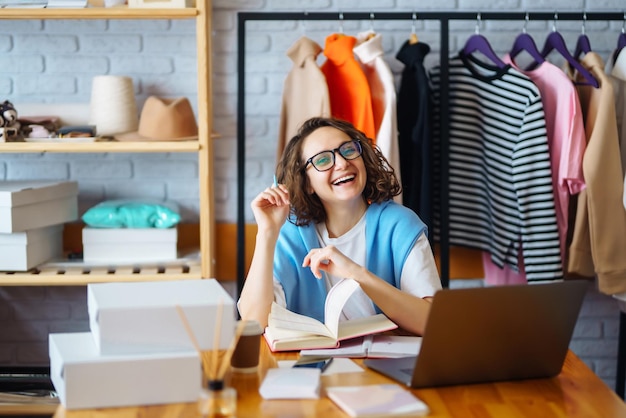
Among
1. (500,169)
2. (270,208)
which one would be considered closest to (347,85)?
(500,169)

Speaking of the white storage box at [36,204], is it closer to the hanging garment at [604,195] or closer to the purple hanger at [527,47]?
the purple hanger at [527,47]

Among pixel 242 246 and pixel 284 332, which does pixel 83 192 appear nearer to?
pixel 242 246

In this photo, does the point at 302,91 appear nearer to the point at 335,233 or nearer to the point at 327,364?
the point at 335,233

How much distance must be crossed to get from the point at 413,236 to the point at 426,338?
679 millimetres

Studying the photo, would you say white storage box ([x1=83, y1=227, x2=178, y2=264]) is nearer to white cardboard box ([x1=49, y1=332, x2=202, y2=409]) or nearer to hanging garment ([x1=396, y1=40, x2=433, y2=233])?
hanging garment ([x1=396, y1=40, x2=433, y2=233])

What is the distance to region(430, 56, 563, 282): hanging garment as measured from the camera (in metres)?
2.94

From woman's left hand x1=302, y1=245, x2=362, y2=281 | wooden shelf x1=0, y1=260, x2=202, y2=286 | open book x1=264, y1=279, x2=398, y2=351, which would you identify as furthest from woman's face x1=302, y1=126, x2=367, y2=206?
wooden shelf x1=0, y1=260, x2=202, y2=286

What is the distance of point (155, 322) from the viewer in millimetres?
1479

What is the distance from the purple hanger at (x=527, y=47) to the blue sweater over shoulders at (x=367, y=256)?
1117 millimetres

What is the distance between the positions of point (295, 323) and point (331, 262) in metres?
0.17

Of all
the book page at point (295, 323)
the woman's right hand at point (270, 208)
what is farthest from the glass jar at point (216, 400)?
the woman's right hand at point (270, 208)

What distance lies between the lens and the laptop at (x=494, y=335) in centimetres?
152

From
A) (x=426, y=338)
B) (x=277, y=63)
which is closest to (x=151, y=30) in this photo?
(x=277, y=63)

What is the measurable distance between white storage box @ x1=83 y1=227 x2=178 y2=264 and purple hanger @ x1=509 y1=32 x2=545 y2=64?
1.38 metres
